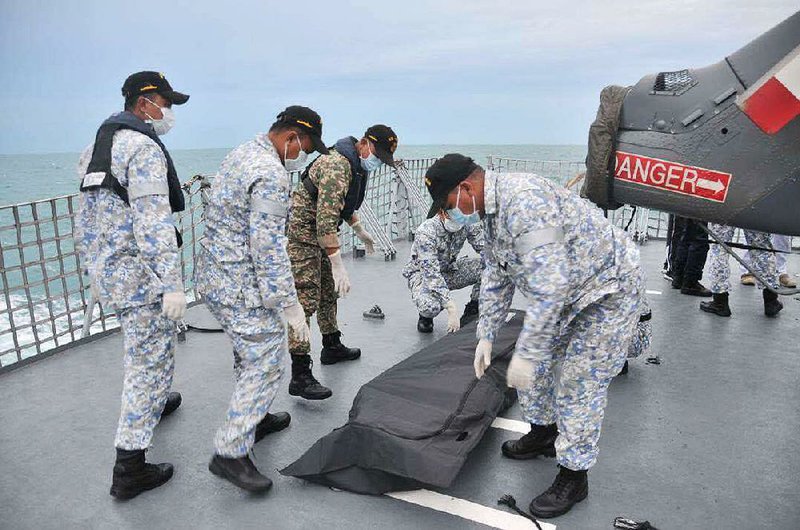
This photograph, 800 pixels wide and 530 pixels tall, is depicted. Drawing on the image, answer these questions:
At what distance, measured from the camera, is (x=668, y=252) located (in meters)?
7.42

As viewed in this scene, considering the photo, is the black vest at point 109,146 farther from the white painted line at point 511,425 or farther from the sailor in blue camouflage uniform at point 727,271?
the sailor in blue camouflage uniform at point 727,271

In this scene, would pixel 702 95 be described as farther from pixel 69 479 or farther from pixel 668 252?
pixel 668 252

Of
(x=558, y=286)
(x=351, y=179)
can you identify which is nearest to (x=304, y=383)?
(x=351, y=179)

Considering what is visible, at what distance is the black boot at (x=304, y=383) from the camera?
155 inches

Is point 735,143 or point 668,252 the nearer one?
point 735,143

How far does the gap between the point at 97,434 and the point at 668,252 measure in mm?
6885

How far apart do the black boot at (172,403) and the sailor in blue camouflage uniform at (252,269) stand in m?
0.89

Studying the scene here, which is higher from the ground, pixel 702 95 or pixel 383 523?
pixel 702 95

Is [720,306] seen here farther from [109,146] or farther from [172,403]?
[109,146]

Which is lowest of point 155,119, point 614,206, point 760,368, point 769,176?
point 760,368

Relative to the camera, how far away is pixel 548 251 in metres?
2.23

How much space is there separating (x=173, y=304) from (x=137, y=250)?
15.0 inches

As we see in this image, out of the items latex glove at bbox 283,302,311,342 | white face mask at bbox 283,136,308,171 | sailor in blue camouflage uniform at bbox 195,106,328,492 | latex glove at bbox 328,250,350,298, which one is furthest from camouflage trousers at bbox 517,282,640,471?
latex glove at bbox 328,250,350,298

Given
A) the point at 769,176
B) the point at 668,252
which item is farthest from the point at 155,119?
the point at 668,252
